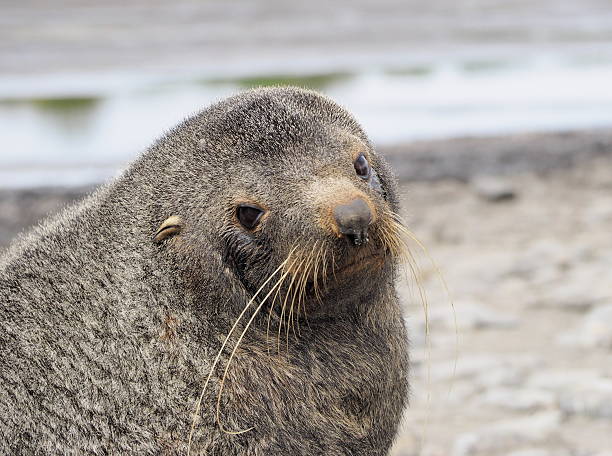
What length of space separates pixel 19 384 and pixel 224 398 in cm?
77

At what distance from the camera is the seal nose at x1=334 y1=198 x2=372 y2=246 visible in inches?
154

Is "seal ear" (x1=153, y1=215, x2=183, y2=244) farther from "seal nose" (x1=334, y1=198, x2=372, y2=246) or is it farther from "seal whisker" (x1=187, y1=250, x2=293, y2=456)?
"seal nose" (x1=334, y1=198, x2=372, y2=246)

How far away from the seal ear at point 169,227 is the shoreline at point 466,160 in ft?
21.6

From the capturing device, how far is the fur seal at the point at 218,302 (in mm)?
4043

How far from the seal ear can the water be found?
8170 millimetres

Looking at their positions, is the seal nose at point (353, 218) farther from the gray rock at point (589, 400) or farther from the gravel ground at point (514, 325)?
the gray rock at point (589, 400)

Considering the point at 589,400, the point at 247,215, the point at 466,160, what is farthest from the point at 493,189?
the point at 247,215

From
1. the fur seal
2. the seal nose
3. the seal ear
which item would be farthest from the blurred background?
the seal ear

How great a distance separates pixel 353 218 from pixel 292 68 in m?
13.0

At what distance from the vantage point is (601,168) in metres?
11.2

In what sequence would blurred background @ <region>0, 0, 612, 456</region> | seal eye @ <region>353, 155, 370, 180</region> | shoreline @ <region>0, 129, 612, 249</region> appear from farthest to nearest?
shoreline @ <region>0, 129, 612, 249</region>, blurred background @ <region>0, 0, 612, 456</region>, seal eye @ <region>353, 155, 370, 180</region>

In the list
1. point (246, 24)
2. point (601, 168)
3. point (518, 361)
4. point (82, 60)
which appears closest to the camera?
point (518, 361)

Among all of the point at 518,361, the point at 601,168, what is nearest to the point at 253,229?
the point at 518,361

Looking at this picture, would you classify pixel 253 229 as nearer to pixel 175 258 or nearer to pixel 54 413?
pixel 175 258
